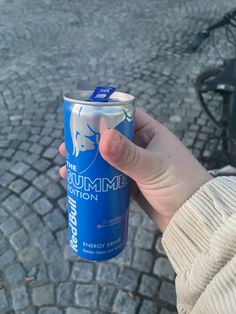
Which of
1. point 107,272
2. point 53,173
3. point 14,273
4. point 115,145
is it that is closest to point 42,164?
point 53,173

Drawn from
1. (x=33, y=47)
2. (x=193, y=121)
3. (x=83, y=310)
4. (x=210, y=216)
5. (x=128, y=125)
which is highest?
(x=128, y=125)

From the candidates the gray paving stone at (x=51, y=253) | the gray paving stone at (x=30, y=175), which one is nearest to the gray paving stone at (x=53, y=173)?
the gray paving stone at (x=30, y=175)

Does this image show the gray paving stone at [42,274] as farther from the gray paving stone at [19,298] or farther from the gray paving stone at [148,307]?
the gray paving stone at [148,307]

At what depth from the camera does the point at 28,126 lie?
12.7ft

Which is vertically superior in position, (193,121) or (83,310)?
(193,121)

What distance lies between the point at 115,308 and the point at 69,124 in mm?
1457

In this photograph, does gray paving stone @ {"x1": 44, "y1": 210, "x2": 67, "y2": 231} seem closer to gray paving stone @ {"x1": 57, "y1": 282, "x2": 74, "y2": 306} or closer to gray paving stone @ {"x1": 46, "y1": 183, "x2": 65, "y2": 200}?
gray paving stone @ {"x1": 46, "y1": 183, "x2": 65, "y2": 200}

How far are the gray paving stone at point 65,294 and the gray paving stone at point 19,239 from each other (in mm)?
444

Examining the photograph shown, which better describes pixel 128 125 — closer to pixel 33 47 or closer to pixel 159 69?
pixel 159 69

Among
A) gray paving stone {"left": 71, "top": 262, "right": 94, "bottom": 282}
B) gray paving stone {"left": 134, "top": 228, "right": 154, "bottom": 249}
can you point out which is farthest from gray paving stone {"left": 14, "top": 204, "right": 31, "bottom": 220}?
gray paving stone {"left": 134, "top": 228, "right": 154, "bottom": 249}

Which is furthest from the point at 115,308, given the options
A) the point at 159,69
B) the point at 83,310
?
the point at 159,69

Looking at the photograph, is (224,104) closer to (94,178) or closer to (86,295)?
(86,295)

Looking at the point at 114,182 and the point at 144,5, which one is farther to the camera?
the point at 144,5

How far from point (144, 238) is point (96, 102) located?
1.77 metres
